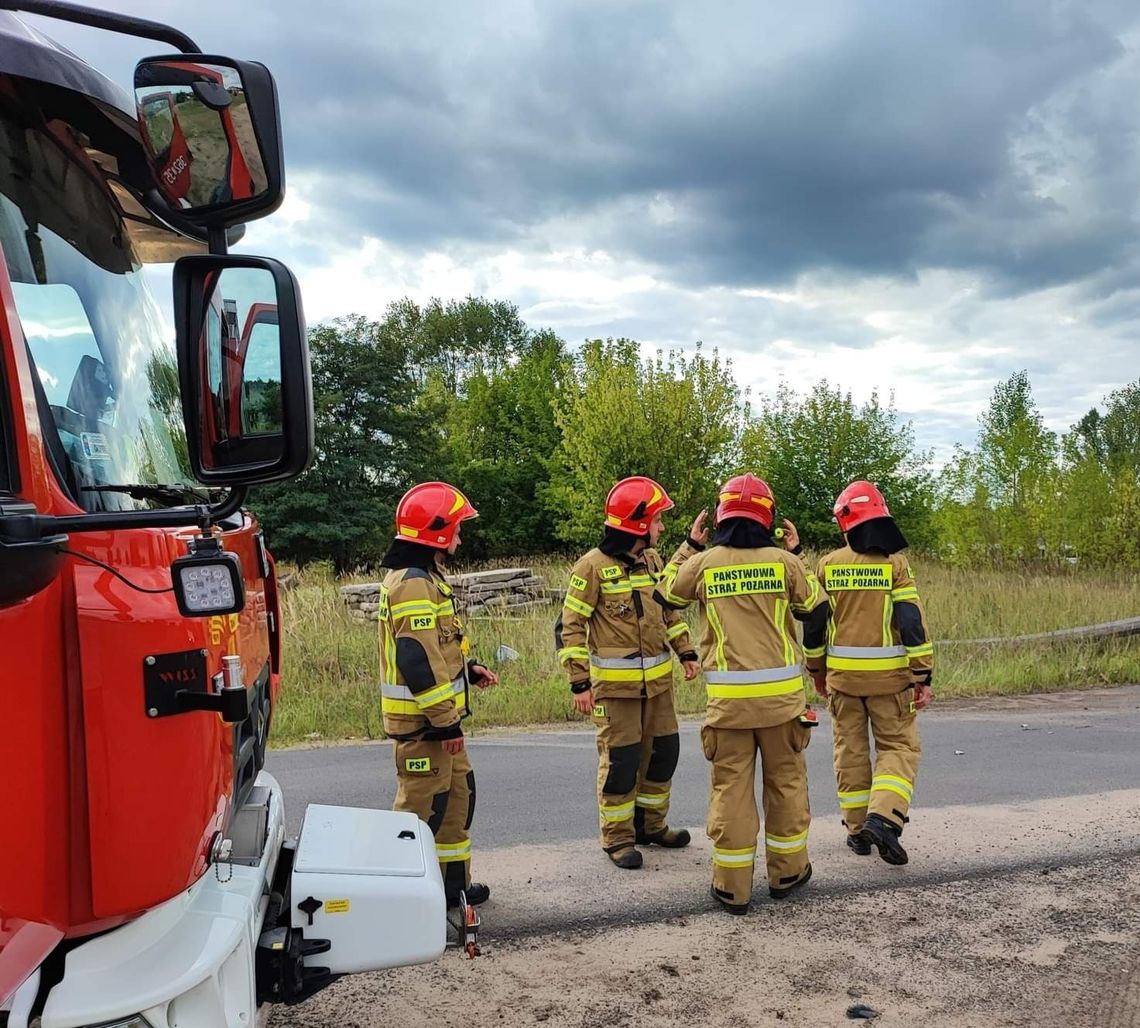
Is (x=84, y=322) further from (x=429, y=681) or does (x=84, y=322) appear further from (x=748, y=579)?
(x=748, y=579)

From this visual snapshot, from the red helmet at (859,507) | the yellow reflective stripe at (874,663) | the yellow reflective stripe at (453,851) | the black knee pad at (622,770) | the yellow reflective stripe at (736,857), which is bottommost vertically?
the yellow reflective stripe at (736,857)

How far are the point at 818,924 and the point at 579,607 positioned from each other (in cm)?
188

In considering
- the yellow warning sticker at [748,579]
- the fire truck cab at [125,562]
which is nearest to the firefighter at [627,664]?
the yellow warning sticker at [748,579]

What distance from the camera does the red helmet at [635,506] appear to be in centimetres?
515

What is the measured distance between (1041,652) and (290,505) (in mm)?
19568

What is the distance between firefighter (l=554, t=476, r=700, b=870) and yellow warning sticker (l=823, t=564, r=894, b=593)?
871 mm

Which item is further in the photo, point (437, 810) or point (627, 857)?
point (627, 857)

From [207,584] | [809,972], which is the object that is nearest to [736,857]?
[809,972]

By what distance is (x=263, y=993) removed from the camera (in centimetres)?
220

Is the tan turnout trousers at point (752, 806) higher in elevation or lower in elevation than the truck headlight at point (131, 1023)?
lower

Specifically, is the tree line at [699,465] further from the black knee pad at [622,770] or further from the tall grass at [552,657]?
the black knee pad at [622,770]

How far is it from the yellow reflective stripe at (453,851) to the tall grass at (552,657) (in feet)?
13.2

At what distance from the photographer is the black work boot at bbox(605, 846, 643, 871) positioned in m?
4.83

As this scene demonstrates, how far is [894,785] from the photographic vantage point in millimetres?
4891
